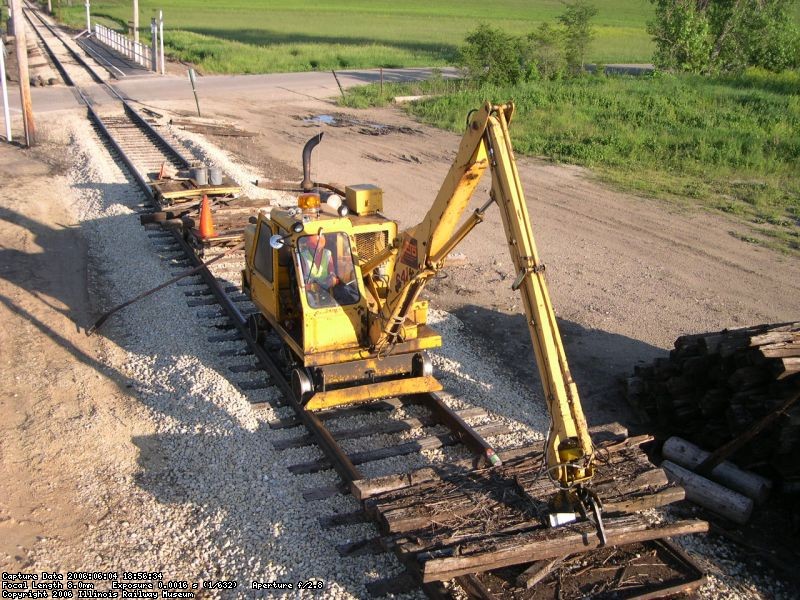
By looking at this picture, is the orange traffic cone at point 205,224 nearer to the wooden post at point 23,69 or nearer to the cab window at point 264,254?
the cab window at point 264,254

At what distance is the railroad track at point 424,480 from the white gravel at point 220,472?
12 cm

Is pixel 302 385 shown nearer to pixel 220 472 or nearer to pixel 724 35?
pixel 220 472

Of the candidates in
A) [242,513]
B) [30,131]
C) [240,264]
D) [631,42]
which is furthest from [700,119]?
[631,42]

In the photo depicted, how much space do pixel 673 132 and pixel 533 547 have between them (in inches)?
908

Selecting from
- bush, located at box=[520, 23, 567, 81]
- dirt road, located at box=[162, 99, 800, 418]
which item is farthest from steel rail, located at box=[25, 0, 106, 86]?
bush, located at box=[520, 23, 567, 81]

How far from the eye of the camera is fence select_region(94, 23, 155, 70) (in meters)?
45.6

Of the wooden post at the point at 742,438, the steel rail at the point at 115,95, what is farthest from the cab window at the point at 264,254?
the steel rail at the point at 115,95

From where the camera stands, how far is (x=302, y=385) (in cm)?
934

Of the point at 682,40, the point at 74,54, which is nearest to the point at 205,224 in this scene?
the point at 682,40

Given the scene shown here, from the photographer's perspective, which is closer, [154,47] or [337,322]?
[337,322]

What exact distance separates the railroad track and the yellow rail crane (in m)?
0.35

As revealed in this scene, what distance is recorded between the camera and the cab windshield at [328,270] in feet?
30.9

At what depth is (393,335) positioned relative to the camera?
926cm

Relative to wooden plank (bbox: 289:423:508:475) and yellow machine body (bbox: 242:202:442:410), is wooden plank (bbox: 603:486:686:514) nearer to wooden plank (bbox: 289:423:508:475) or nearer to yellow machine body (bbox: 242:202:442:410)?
wooden plank (bbox: 289:423:508:475)
